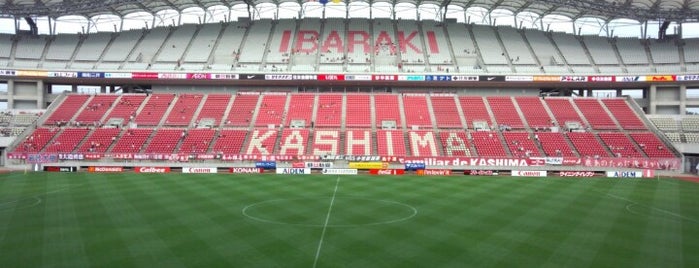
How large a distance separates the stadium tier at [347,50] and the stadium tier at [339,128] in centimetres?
423

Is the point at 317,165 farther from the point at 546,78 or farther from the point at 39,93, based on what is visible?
the point at 39,93

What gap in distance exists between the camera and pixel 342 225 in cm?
2064

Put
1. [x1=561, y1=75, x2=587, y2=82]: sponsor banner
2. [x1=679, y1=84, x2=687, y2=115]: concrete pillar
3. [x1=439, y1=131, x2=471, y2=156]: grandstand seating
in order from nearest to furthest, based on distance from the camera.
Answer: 1. [x1=439, y1=131, x2=471, y2=156]: grandstand seating
2. [x1=561, y1=75, x2=587, y2=82]: sponsor banner
3. [x1=679, y1=84, x2=687, y2=115]: concrete pillar

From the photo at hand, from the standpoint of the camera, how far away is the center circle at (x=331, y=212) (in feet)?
70.0

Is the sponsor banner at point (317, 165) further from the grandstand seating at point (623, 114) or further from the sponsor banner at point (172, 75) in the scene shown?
the grandstand seating at point (623, 114)

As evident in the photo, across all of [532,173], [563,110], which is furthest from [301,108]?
[563,110]

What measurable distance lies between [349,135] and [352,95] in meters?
10.7

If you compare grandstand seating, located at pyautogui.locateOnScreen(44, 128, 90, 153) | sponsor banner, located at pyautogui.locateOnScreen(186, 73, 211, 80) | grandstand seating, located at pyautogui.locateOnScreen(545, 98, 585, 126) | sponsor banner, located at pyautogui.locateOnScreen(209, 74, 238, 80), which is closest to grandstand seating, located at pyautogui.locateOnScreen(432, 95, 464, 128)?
grandstand seating, located at pyautogui.locateOnScreen(545, 98, 585, 126)

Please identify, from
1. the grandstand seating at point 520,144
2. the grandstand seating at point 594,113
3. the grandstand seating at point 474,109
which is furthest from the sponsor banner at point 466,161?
the grandstand seating at point 594,113

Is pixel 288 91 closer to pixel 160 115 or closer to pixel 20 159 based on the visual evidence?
pixel 160 115

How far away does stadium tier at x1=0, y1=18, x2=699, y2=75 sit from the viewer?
6138 cm


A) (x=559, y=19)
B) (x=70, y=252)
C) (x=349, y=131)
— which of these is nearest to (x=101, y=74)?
(x=349, y=131)

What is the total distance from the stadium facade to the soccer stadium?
0.93 feet

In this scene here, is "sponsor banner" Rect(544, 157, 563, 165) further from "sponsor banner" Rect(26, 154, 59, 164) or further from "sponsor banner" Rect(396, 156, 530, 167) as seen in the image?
"sponsor banner" Rect(26, 154, 59, 164)
